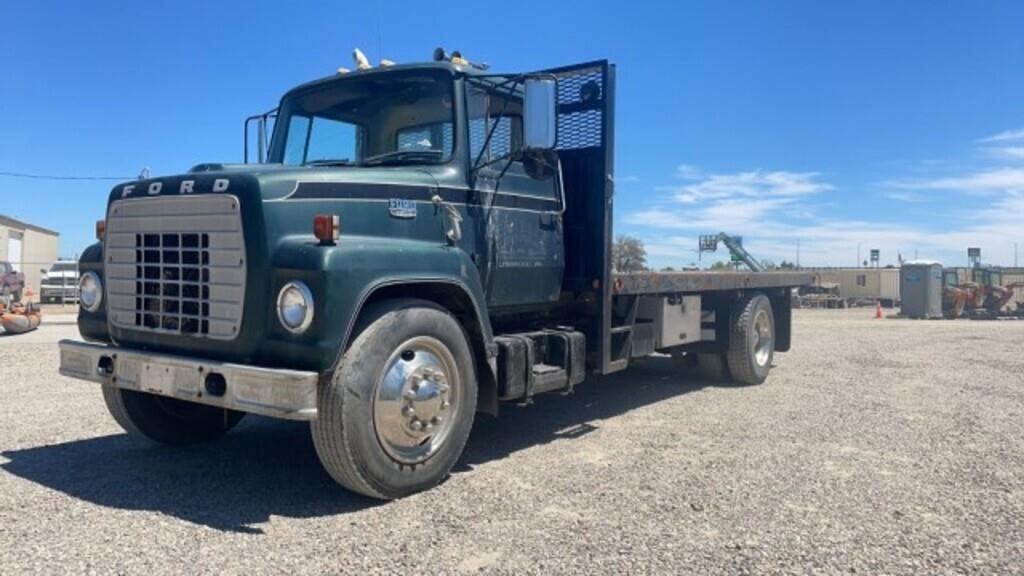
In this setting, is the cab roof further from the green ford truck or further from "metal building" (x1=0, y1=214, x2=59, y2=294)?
"metal building" (x1=0, y1=214, x2=59, y2=294)

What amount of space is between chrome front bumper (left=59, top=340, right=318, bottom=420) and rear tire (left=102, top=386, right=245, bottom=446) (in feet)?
2.02

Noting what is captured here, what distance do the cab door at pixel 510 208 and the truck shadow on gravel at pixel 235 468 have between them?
1.21 meters

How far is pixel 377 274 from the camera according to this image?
4402 mm

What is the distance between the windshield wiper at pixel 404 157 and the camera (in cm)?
548

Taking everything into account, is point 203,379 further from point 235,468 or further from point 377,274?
point 235,468

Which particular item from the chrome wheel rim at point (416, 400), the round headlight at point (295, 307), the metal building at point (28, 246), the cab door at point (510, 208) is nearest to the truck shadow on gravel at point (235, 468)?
the chrome wheel rim at point (416, 400)

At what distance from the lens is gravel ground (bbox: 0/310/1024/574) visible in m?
3.64

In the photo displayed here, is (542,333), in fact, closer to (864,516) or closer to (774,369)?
(864,516)

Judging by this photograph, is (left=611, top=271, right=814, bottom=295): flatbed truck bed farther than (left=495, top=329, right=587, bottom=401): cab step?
Yes

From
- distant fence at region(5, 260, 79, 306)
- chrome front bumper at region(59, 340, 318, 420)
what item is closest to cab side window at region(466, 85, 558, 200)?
chrome front bumper at region(59, 340, 318, 420)

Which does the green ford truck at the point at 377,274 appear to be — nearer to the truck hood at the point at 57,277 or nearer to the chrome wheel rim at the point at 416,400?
the chrome wheel rim at the point at 416,400

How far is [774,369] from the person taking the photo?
10.9m

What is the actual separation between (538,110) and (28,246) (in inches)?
2045

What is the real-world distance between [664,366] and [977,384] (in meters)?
3.82
